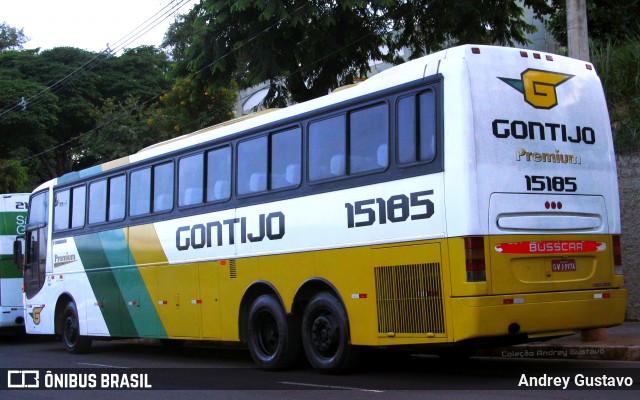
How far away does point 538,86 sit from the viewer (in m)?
9.77

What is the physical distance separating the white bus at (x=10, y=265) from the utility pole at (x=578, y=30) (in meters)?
14.1

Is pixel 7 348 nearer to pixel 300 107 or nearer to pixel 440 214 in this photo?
pixel 300 107

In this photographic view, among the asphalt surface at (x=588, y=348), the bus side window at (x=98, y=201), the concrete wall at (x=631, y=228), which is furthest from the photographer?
the bus side window at (x=98, y=201)

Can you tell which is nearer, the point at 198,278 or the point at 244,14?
the point at 198,278

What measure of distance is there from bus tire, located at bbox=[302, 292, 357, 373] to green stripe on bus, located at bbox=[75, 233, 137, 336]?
5294 millimetres

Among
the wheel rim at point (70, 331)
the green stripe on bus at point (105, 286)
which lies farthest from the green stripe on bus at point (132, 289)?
the wheel rim at point (70, 331)

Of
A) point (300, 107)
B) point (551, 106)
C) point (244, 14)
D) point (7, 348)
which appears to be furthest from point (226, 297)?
point (7, 348)

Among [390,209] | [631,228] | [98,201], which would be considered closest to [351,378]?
[390,209]

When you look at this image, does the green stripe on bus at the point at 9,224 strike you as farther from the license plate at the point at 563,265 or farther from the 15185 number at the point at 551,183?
the license plate at the point at 563,265

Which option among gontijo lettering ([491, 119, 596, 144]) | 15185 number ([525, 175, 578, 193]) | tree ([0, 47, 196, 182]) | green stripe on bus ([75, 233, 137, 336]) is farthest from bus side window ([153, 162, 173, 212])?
tree ([0, 47, 196, 182])

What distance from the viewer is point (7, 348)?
20000mm

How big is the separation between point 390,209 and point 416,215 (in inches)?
17.8

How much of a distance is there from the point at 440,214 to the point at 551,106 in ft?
6.30

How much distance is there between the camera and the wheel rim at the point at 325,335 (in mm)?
10758
